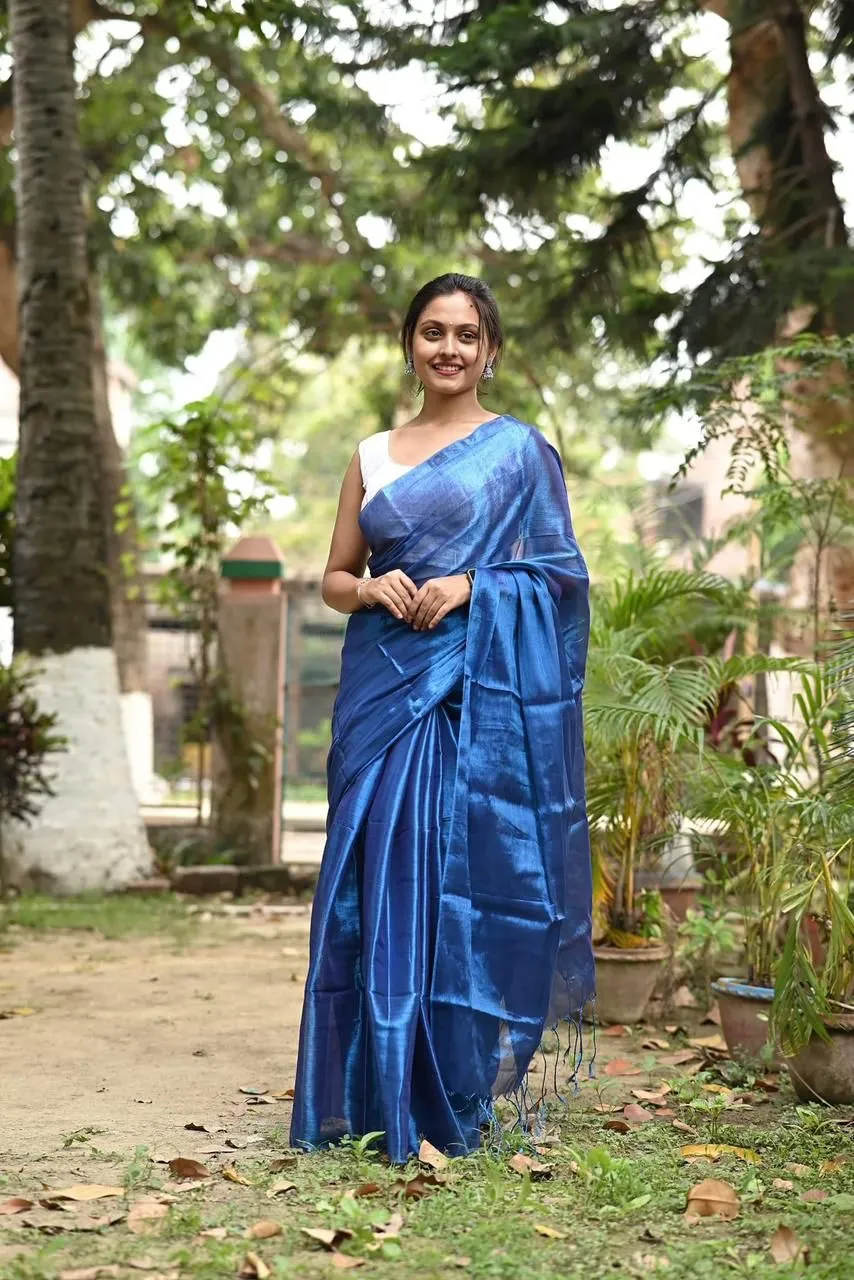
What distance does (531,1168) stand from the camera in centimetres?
347

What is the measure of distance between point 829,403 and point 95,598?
4.70 meters

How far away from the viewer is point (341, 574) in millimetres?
4008

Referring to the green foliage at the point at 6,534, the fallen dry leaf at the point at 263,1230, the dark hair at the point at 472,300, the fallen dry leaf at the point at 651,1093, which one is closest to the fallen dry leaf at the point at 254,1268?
the fallen dry leaf at the point at 263,1230

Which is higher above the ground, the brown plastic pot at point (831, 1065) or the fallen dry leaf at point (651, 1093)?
the brown plastic pot at point (831, 1065)

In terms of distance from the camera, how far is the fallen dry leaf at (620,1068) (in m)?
4.68

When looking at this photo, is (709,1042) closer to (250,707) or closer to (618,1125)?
(618,1125)

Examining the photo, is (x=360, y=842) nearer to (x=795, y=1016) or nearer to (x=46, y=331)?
(x=795, y=1016)

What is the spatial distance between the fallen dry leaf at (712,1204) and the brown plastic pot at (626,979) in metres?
2.23

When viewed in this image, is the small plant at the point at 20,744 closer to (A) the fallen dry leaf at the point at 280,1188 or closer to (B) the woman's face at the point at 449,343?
(B) the woman's face at the point at 449,343

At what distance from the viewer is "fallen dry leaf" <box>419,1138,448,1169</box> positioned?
135 inches

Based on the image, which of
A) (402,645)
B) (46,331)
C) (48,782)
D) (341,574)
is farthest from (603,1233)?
(46,331)

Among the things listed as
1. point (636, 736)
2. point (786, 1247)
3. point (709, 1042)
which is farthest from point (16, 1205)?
point (636, 736)

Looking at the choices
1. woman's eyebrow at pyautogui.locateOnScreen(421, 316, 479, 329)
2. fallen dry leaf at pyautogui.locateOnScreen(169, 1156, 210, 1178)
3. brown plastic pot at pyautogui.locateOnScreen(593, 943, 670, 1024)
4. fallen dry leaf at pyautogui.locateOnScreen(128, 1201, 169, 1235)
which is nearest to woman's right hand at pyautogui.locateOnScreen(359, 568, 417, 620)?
woman's eyebrow at pyautogui.locateOnScreen(421, 316, 479, 329)

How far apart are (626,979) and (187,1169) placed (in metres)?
2.42
